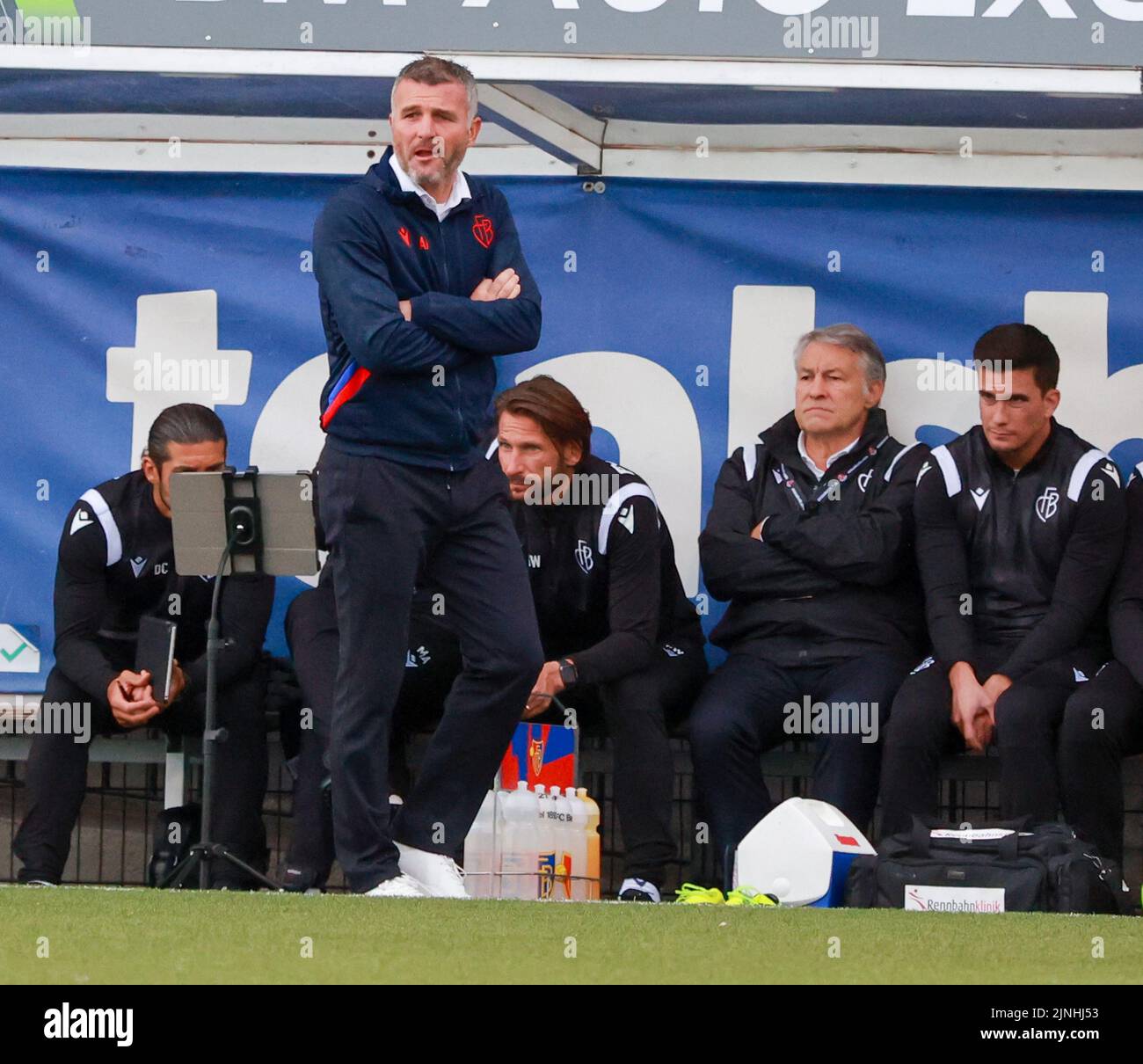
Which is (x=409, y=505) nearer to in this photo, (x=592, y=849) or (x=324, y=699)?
(x=324, y=699)

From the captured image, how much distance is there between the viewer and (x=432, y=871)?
4.69 m

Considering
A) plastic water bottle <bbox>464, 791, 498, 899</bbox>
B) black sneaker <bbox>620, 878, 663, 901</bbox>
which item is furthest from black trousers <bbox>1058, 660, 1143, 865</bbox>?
plastic water bottle <bbox>464, 791, 498, 899</bbox>

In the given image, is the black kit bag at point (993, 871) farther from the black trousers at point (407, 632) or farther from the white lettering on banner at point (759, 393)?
the white lettering on banner at point (759, 393)

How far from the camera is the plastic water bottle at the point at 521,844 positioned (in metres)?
5.69

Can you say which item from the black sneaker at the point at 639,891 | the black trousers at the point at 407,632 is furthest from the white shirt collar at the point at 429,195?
the black sneaker at the point at 639,891

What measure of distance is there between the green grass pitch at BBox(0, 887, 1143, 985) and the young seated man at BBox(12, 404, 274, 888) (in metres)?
1.49

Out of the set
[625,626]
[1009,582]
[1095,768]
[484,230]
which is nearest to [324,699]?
[625,626]

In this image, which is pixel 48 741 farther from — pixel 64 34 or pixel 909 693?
pixel 909 693

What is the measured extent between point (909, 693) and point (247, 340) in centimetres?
250

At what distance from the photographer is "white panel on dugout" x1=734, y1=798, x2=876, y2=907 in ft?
17.3

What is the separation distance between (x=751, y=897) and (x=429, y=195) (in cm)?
197

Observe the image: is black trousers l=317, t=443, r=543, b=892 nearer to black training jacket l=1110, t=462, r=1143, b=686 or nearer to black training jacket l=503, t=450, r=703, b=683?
black training jacket l=503, t=450, r=703, b=683

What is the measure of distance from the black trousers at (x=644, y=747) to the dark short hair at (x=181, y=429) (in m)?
1.39
